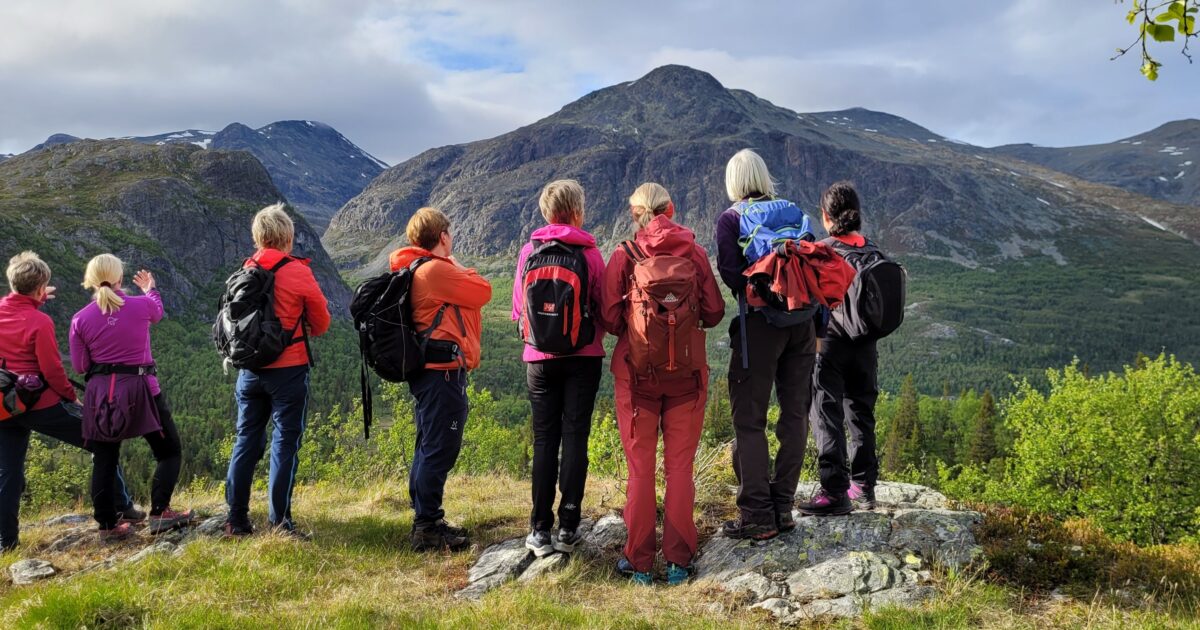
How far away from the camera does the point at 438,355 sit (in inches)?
224

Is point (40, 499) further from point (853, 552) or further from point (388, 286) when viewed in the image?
point (853, 552)

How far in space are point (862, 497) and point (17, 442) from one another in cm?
856

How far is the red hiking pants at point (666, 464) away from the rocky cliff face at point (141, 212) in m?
156

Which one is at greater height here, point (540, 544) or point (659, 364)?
point (659, 364)

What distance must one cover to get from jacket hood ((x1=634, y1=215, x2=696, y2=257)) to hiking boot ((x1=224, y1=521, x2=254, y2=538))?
15.2ft

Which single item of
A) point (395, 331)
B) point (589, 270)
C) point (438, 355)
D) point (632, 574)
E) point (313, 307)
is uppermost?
point (589, 270)

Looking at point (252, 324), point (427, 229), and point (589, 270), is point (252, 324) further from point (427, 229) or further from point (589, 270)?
point (589, 270)

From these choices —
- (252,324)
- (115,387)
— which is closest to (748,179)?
(252,324)

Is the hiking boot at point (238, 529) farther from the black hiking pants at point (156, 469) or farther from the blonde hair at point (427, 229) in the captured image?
the blonde hair at point (427, 229)

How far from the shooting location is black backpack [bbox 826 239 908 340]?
5844mm

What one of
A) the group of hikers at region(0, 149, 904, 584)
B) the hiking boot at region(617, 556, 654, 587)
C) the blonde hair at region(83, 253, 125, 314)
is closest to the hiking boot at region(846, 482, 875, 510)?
the group of hikers at region(0, 149, 904, 584)

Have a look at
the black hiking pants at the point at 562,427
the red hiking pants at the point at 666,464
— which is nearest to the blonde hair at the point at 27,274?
the black hiking pants at the point at 562,427

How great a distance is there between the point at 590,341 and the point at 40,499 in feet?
165

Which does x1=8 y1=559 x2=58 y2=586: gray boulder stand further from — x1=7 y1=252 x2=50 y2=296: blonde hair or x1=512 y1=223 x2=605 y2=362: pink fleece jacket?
x1=512 y1=223 x2=605 y2=362: pink fleece jacket
